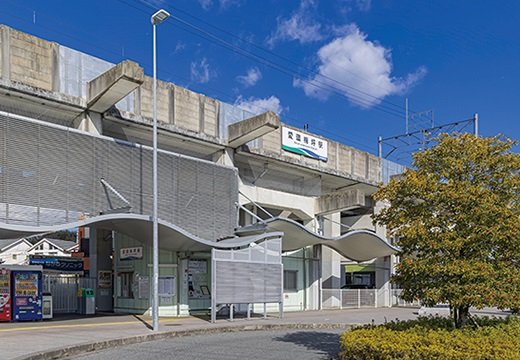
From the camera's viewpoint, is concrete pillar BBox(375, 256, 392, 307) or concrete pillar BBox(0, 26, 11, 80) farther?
concrete pillar BBox(375, 256, 392, 307)

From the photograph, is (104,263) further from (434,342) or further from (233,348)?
(434,342)

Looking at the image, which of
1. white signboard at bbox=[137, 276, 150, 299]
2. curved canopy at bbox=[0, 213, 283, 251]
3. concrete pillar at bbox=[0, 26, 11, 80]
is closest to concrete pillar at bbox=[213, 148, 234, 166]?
curved canopy at bbox=[0, 213, 283, 251]

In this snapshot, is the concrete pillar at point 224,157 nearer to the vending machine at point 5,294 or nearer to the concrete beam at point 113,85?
the concrete beam at point 113,85

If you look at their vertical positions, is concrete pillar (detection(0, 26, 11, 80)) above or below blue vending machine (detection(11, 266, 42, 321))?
above

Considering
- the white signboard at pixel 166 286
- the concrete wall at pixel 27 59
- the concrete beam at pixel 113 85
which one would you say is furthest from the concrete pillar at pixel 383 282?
the concrete wall at pixel 27 59

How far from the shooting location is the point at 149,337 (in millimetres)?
15055

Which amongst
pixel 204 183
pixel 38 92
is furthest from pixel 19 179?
pixel 204 183

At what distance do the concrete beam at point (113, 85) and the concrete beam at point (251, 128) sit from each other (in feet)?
20.5

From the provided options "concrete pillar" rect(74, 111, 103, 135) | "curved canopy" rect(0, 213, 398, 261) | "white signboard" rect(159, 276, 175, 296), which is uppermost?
"concrete pillar" rect(74, 111, 103, 135)

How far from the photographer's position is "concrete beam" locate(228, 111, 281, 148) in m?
22.7

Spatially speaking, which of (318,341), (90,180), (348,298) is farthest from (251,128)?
(348,298)

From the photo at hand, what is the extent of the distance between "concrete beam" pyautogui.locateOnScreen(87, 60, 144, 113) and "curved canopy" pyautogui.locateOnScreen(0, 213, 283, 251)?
421cm

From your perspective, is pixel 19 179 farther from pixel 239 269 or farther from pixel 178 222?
pixel 239 269

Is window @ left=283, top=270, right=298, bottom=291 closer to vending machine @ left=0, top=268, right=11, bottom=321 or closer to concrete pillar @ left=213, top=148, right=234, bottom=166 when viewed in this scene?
concrete pillar @ left=213, top=148, right=234, bottom=166
